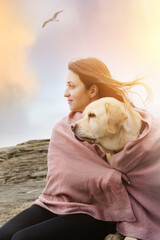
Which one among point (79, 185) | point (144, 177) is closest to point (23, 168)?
point (79, 185)

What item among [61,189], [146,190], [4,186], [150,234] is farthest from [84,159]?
[4,186]

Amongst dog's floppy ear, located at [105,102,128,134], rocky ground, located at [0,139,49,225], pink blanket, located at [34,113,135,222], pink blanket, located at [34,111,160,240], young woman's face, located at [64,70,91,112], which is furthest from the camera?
rocky ground, located at [0,139,49,225]

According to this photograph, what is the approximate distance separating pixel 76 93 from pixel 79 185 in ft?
2.29

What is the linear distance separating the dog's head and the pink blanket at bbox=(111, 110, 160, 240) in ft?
0.52

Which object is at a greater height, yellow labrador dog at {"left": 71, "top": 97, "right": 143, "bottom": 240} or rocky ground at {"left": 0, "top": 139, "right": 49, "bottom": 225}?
yellow labrador dog at {"left": 71, "top": 97, "right": 143, "bottom": 240}

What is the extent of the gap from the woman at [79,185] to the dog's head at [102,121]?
0.17 meters

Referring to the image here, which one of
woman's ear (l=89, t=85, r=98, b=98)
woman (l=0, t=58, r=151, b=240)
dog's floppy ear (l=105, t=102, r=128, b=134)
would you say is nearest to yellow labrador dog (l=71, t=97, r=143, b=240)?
dog's floppy ear (l=105, t=102, r=128, b=134)

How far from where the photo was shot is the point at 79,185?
2285 millimetres

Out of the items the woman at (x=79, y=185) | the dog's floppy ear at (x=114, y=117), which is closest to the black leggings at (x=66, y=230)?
the woman at (x=79, y=185)

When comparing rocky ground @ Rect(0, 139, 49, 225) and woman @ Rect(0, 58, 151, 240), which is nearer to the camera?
woman @ Rect(0, 58, 151, 240)

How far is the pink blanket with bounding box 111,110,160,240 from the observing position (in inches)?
77.5

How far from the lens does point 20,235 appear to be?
217cm

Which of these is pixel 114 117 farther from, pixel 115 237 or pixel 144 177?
pixel 115 237

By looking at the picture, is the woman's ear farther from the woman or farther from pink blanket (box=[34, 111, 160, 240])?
pink blanket (box=[34, 111, 160, 240])
